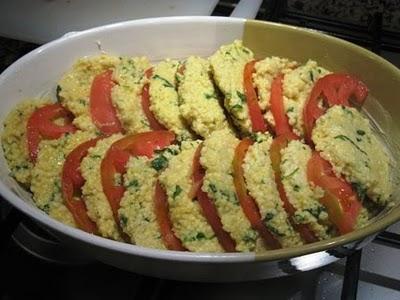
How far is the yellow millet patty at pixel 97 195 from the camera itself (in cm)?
93

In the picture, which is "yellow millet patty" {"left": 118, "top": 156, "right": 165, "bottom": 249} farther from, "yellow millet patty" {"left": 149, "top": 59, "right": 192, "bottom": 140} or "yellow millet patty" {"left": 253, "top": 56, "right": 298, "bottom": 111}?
"yellow millet patty" {"left": 253, "top": 56, "right": 298, "bottom": 111}

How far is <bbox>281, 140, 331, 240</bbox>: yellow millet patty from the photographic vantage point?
888 millimetres

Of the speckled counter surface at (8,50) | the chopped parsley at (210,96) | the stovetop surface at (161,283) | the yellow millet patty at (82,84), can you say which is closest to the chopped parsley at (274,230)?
the stovetop surface at (161,283)

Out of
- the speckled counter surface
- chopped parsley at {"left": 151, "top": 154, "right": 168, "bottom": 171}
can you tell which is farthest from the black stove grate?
the speckled counter surface

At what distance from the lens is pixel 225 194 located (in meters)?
0.88

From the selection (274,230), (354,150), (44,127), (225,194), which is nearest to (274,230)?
(274,230)

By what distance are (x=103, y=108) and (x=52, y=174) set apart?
203mm

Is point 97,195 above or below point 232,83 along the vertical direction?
below

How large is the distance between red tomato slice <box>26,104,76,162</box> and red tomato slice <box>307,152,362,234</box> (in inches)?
20.7

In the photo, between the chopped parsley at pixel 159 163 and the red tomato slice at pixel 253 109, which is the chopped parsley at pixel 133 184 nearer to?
the chopped parsley at pixel 159 163

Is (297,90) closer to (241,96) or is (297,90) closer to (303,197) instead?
(241,96)

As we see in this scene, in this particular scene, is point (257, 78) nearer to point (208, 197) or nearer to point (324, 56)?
point (324, 56)

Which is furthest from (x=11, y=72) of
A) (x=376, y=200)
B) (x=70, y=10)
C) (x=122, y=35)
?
(x=376, y=200)

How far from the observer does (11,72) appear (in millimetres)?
1149
